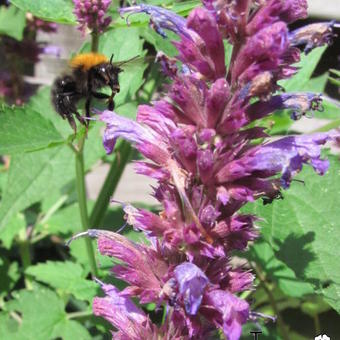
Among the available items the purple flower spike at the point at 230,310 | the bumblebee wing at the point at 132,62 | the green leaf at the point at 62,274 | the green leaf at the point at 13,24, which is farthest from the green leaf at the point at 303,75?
the green leaf at the point at 13,24

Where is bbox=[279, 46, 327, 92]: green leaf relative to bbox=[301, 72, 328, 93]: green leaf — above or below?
above

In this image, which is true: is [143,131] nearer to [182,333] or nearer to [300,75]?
[182,333]

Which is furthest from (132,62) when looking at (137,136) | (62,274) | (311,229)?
(62,274)

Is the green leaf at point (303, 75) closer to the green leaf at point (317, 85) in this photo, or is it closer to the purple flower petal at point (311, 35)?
the green leaf at point (317, 85)

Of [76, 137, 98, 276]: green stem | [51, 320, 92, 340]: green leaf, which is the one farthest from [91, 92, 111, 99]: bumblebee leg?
[51, 320, 92, 340]: green leaf

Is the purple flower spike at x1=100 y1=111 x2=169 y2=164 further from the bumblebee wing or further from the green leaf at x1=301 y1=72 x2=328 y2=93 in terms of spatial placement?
the green leaf at x1=301 y1=72 x2=328 y2=93

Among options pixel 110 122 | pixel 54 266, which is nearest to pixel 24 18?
pixel 54 266

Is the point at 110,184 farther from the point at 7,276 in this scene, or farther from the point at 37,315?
the point at 7,276
